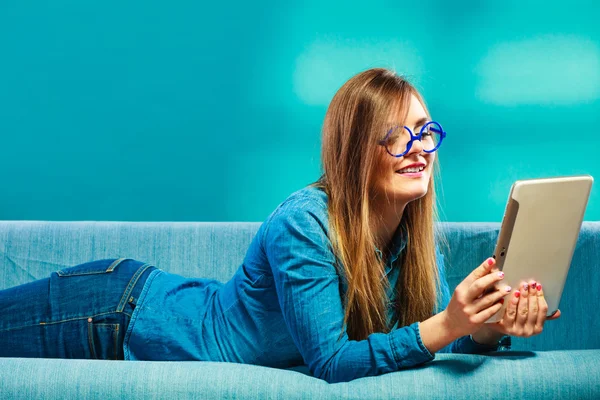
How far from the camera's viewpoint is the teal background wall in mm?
2967

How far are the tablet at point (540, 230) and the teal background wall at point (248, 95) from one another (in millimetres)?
1546

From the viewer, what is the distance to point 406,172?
1.62m

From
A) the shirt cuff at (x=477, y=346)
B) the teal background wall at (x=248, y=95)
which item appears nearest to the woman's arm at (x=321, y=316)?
the shirt cuff at (x=477, y=346)

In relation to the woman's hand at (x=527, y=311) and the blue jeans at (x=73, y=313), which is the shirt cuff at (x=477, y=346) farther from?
the blue jeans at (x=73, y=313)

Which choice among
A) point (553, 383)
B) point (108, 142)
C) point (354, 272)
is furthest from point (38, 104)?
point (553, 383)

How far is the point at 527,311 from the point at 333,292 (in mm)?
372

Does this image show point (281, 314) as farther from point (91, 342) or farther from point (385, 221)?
point (91, 342)

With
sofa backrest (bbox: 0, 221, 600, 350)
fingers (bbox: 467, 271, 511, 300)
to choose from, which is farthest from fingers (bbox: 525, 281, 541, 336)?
sofa backrest (bbox: 0, 221, 600, 350)

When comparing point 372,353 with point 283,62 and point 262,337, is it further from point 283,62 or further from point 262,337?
point 283,62

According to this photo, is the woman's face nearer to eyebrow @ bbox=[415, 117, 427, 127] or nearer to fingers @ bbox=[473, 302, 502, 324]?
eyebrow @ bbox=[415, 117, 427, 127]

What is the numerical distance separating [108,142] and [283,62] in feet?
2.55

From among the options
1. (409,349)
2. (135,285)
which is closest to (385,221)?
(409,349)

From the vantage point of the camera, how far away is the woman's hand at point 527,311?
4.72 ft

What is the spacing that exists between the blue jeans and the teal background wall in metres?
1.25
